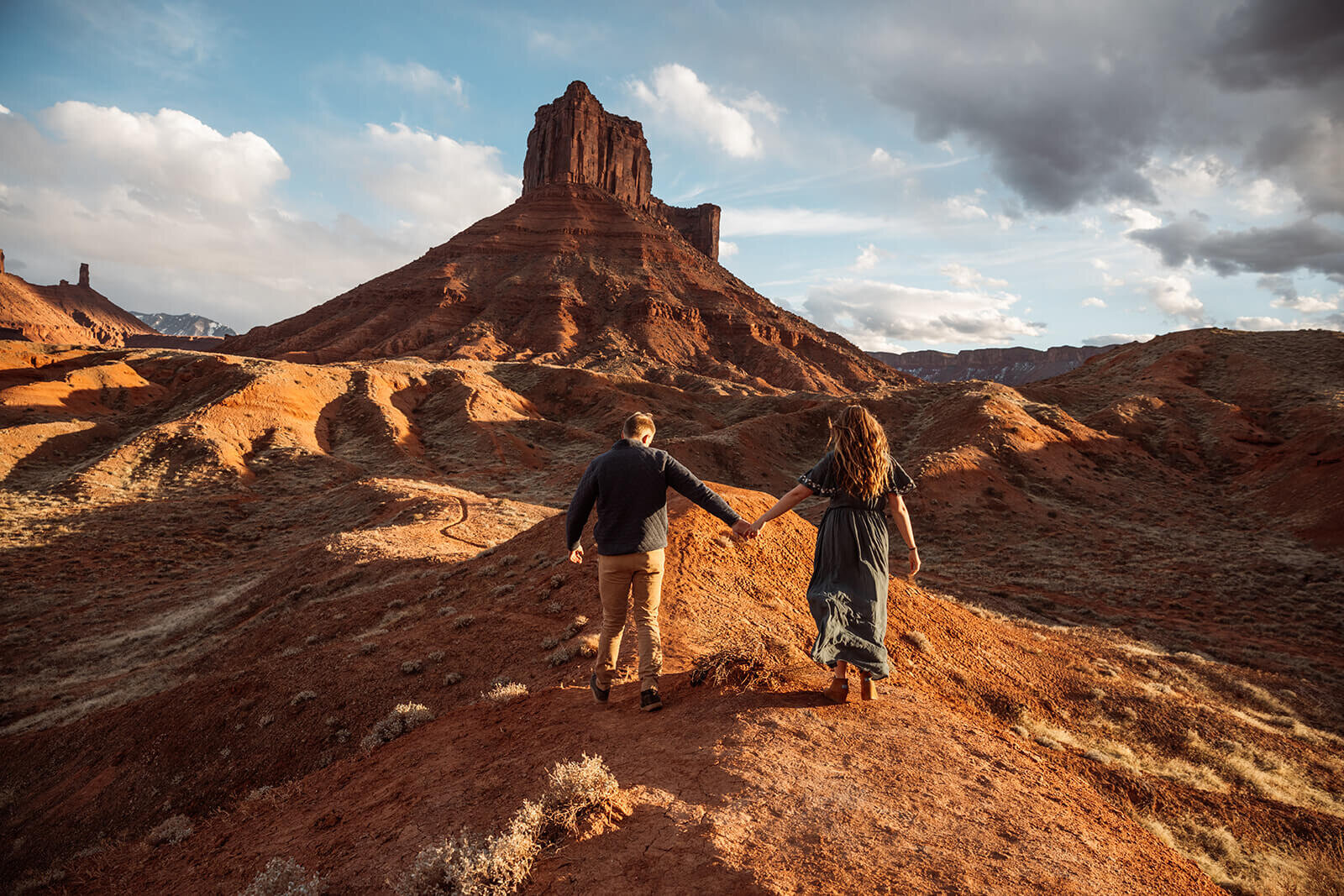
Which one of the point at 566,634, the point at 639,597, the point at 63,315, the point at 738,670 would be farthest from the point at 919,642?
the point at 63,315

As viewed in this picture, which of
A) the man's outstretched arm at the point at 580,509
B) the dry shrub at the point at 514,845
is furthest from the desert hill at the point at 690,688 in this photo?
the man's outstretched arm at the point at 580,509

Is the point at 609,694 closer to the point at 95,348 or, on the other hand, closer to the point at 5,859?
the point at 5,859

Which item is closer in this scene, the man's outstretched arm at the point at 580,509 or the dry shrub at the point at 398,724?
the man's outstretched arm at the point at 580,509

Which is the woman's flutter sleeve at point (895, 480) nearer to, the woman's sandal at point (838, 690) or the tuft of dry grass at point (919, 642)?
the woman's sandal at point (838, 690)

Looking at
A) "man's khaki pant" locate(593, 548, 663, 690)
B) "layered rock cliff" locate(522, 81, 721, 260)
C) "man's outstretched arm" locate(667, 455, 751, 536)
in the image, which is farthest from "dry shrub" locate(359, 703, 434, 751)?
"layered rock cliff" locate(522, 81, 721, 260)

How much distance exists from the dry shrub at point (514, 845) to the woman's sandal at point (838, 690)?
2178 millimetres

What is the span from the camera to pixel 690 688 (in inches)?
219

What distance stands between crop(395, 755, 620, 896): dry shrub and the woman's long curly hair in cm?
285

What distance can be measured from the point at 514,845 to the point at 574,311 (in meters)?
84.9

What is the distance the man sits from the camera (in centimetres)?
504

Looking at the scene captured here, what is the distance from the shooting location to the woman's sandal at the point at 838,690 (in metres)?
5.20

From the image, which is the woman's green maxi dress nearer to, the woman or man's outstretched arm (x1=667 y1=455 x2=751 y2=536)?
the woman

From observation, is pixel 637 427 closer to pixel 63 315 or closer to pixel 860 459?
pixel 860 459

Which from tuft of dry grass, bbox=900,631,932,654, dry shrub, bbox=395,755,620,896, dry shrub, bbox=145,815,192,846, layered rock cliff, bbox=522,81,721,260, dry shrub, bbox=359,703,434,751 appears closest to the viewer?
dry shrub, bbox=395,755,620,896
